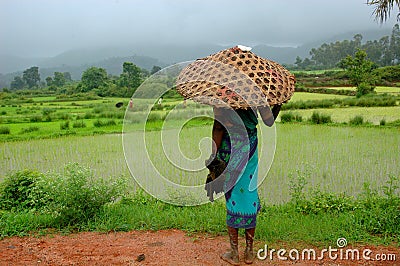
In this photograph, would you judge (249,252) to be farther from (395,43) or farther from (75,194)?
(395,43)

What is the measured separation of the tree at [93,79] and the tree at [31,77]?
20.3m

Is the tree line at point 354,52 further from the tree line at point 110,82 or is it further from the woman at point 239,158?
the woman at point 239,158

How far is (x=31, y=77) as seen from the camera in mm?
44562

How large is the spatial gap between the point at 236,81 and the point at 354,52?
41441mm

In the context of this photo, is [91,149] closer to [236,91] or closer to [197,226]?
[197,226]

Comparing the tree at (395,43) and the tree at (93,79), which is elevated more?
the tree at (395,43)

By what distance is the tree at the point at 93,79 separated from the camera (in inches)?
1039

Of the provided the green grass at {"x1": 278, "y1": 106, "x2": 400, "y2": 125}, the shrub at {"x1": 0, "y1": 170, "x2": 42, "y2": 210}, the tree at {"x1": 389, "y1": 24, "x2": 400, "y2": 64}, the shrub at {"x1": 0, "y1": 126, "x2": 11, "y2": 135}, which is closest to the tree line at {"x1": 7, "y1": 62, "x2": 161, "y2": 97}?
the shrub at {"x1": 0, "y1": 126, "x2": 11, "y2": 135}

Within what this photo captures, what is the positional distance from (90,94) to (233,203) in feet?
75.3

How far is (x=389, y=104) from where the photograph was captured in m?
14.5

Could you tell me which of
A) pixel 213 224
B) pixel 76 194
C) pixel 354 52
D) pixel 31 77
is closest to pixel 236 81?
pixel 213 224

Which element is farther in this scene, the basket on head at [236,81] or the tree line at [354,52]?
the tree line at [354,52]

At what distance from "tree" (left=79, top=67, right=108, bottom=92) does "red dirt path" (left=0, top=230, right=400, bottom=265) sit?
23832mm

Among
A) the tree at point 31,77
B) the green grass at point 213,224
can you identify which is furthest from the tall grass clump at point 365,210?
the tree at point 31,77
